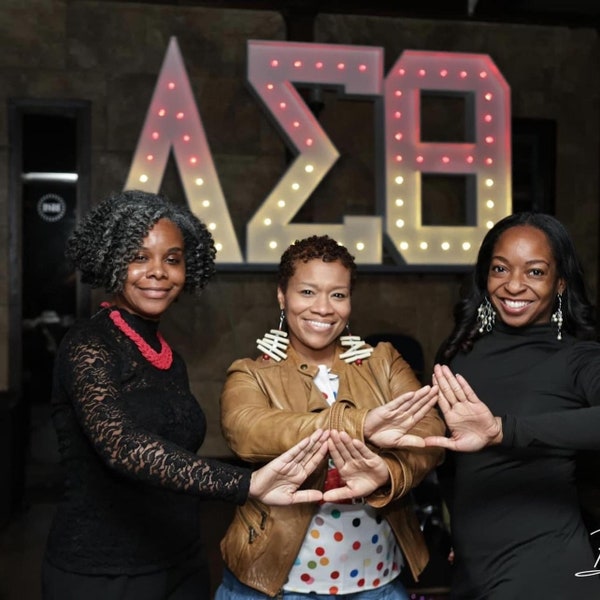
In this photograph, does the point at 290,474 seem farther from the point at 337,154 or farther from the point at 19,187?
the point at 19,187

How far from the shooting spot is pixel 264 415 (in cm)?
172

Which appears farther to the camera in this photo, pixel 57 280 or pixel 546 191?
pixel 546 191

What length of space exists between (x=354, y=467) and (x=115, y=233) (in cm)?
83

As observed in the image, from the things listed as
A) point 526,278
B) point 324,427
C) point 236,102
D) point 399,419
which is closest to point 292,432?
point 324,427

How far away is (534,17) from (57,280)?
384 cm

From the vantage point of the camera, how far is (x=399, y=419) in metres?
1.67

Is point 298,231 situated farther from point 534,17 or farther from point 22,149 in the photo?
point 534,17

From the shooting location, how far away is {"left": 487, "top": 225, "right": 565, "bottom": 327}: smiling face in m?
1.92

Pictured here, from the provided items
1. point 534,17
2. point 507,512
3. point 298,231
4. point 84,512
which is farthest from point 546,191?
point 84,512

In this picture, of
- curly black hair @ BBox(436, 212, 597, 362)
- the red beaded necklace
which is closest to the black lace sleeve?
the red beaded necklace

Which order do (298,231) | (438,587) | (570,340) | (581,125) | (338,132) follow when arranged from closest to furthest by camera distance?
(570,340)
(438,587)
(298,231)
(338,132)
(581,125)

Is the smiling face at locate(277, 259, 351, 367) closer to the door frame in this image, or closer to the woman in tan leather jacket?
the woman in tan leather jacket

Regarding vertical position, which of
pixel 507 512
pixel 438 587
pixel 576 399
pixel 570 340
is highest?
pixel 570 340

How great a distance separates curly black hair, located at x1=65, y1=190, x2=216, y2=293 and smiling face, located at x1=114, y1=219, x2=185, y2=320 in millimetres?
18
